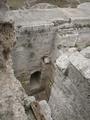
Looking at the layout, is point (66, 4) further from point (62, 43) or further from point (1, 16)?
point (1, 16)

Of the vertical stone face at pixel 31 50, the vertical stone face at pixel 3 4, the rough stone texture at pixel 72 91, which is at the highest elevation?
the vertical stone face at pixel 3 4

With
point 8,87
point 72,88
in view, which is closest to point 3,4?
point 8,87

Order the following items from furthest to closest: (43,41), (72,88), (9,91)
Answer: (43,41) < (72,88) < (9,91)

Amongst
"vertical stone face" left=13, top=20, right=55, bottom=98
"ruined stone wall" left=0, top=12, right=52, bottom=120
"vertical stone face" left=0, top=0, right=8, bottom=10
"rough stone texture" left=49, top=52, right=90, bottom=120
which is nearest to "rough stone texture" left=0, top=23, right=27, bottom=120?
"ruined stone wall" left=0, top=12, right=52, bottom=120

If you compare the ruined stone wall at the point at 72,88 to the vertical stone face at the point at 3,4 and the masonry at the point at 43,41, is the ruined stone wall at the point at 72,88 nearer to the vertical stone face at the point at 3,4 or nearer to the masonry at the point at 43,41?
the vertical stone face at the point at 3,4

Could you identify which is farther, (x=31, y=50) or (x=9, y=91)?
(x=31, y=50)

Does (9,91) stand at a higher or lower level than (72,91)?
higher

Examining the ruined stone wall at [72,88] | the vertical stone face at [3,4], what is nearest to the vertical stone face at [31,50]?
the vertical stone face at [3,4]

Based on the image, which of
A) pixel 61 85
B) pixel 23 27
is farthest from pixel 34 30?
pixel 61 85

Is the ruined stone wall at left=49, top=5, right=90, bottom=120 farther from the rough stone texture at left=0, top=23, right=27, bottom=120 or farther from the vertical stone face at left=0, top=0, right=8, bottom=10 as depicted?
the vertical stone face at left=0, top=0, right=8, bottom=10

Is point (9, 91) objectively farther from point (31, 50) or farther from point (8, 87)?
point (31, 50)

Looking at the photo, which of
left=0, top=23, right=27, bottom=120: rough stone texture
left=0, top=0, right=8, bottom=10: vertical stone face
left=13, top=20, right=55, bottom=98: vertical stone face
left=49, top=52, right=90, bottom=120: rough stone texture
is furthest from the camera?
left=13, top=20, right=55, bottom=98: vertical stone face

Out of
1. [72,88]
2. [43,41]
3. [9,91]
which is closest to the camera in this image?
[9,91]

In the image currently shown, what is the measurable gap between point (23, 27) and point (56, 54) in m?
1.35
